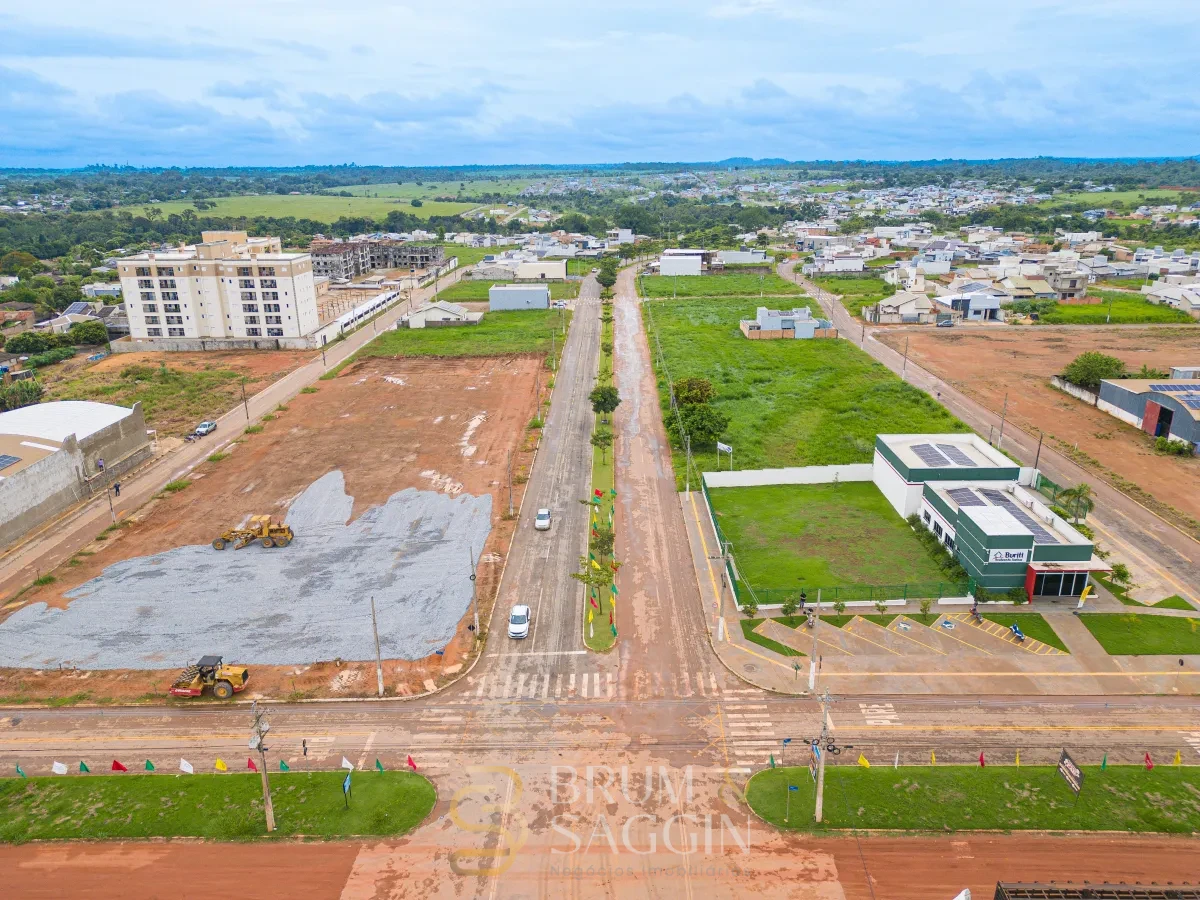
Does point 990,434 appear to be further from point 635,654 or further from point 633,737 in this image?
point 633,737

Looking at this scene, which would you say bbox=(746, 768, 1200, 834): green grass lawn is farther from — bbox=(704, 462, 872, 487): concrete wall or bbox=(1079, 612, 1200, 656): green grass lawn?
bbox=(704, 462, 872, 487): concrete wall

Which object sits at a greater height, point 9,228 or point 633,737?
point 9,228

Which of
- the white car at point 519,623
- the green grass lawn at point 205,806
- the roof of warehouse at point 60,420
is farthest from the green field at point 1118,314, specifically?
the roof of warehouse at point 60,420

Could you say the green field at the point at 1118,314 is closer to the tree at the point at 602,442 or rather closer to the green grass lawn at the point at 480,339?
the green grass lawn at the point at 480,339

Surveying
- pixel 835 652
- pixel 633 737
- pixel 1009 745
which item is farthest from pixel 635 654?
pixel 1009 745

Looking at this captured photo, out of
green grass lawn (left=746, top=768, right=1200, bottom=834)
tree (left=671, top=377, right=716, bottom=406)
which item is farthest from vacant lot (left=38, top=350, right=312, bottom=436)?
green grass lawn (left=746, top=768, right=1200, bottom=834)
